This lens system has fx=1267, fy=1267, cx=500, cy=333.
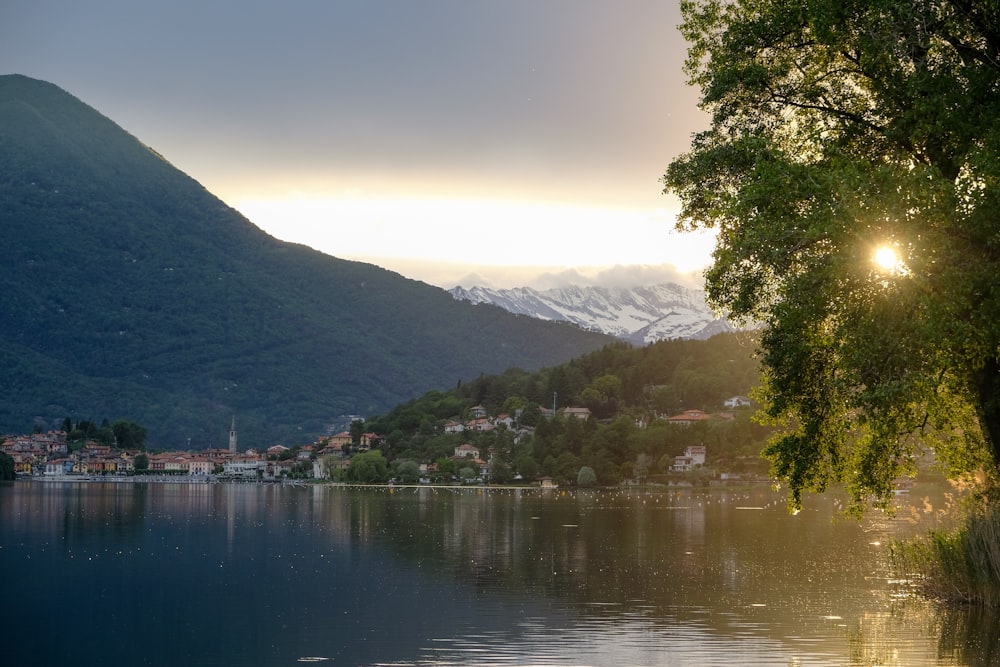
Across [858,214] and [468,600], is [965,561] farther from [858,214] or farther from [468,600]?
[468,600]

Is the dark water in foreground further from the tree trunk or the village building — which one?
the village building

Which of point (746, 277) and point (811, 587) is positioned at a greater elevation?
point (746, 277)

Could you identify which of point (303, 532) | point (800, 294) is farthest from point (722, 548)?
point (800, 294)

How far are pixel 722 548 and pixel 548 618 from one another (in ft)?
75.5

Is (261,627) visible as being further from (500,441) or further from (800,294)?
(500,441)

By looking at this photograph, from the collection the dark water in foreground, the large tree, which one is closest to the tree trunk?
the large tree

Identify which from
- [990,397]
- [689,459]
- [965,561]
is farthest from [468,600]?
[689,459]

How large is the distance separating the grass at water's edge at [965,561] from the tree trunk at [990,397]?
148cm

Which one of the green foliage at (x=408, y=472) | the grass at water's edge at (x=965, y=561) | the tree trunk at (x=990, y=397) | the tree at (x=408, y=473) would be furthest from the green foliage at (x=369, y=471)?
the tree trunk at (x=990, y=397)

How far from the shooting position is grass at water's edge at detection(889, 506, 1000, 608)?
78.8 ft

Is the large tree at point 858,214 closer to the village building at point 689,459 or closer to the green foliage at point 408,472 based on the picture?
the village building at point 689,459

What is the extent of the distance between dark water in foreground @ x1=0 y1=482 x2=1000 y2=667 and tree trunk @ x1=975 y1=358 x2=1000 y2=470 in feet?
6.52

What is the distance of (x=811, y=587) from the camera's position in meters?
33.5

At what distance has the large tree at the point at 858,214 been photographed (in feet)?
69.5
